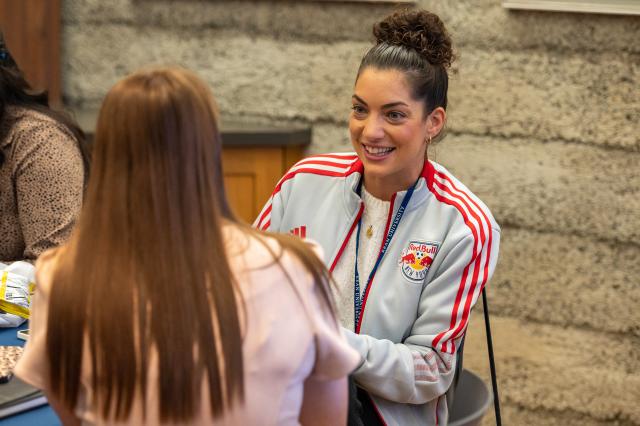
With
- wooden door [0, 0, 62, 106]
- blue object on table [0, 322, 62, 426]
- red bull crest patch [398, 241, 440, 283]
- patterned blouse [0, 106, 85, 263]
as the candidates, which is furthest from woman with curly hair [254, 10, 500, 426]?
wooden door [0, 0, 62, 106]

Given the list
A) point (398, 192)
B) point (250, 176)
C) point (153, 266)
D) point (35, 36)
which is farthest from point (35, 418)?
point (35, 36)

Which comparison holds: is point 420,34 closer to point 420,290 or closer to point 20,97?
point 420,290

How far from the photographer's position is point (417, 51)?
2.01 meters

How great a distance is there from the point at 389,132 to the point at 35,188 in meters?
0.83

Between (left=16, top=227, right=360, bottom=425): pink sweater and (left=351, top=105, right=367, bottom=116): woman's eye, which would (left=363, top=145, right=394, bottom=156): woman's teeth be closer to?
(left=351, top=105, right=367, bottom=116): woman's eye

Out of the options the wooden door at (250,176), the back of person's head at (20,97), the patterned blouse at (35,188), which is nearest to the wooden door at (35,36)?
the wooden door at (250,176)

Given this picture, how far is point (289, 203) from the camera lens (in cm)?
208

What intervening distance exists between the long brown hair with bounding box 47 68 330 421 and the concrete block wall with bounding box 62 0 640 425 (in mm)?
1916

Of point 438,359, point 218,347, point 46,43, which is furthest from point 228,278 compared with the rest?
point 46,43

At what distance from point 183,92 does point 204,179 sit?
0.11 meters

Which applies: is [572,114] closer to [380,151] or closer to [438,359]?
[380,151]

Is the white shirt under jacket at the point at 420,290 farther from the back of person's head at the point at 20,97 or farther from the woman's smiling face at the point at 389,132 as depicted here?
the back of person's head at the point at 20,97

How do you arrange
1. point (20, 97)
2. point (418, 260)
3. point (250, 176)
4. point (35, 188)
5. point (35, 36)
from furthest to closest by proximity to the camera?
point (35, 36)
point (250, 176)
point (20, 97)
point (35, 188)
point (418, 260)

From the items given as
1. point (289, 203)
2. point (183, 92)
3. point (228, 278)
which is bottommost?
point (289, 203)
